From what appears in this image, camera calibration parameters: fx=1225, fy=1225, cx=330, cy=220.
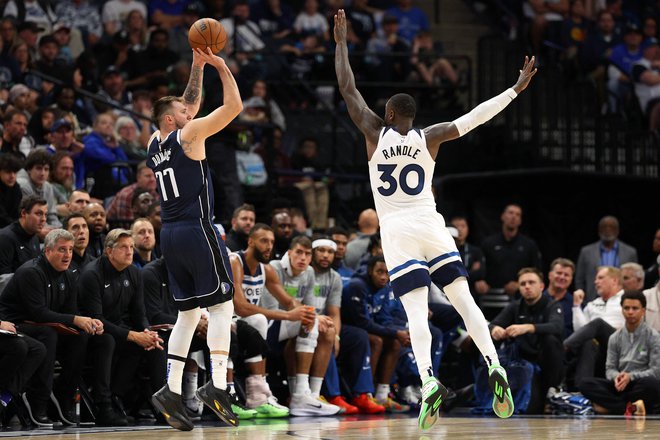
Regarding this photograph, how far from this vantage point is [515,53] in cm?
1781

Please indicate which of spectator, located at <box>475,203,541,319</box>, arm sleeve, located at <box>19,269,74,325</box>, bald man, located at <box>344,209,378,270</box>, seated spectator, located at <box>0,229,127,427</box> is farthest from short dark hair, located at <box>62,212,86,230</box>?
spectator, located at <box>475,203,541,319</box>

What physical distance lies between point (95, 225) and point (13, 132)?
6.47 ft

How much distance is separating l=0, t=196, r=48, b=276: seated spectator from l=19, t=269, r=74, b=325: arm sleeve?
0.62 metres

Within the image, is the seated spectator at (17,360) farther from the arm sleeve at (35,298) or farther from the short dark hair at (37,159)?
the short dark hair at (37,159)

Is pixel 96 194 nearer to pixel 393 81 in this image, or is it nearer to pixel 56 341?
pixel 56 341

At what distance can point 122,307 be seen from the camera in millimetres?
10719

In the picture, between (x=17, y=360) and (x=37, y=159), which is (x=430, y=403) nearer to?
(x=17, y=360)

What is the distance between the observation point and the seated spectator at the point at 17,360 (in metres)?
9.70

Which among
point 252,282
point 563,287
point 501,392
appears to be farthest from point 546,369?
point 501,392

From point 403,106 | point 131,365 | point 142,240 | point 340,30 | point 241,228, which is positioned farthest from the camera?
point 241,228

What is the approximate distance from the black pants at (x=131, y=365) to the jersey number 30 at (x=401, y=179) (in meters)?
2.83

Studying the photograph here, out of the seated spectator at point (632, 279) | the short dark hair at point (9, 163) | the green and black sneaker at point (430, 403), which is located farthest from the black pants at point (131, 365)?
the seated spectator at point (632, 279)

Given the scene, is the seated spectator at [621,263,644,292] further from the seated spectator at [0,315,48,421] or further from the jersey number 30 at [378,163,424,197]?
the seated spectator at [0,315,48,421]

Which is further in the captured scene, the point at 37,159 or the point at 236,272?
the point at 37,159
